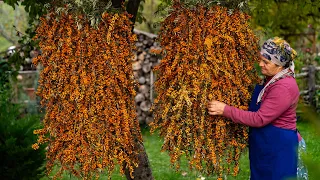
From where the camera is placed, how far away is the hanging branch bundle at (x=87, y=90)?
7.70 ft

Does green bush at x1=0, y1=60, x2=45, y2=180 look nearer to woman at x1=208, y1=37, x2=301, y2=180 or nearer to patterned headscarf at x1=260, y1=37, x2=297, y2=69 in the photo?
woman at x1=208, y1=37, x2=301, y2=180

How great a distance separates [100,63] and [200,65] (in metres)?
0.49

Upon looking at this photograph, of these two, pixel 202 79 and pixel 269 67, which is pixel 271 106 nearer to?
pixel 269 67

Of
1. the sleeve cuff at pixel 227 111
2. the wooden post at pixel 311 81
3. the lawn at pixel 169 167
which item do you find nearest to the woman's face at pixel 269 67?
the sleeve cuff at pixel 227 111

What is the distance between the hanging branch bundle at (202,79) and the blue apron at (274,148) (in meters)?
0.07

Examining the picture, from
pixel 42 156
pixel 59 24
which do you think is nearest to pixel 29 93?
pixel 42 156

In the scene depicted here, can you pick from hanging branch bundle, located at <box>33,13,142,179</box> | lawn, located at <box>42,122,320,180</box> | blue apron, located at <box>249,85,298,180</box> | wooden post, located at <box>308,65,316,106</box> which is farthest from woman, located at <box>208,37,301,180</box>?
wooden post, located at <box>308,65,316,106</box>

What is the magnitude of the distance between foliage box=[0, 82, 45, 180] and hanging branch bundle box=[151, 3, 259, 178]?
144 centimetres

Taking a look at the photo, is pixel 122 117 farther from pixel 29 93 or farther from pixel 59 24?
pixel 29 93

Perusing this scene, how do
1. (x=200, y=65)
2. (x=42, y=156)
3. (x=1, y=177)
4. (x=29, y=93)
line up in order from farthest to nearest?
(x=29, y=93), (x=42, y=156), (x=1, y=177), (x=200, y=65)

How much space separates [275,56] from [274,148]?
18.7 inches

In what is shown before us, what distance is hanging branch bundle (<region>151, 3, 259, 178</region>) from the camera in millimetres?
2326

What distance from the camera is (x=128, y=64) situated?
2.48 meters

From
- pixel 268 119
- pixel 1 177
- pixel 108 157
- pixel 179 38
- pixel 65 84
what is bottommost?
pixel 1 177
